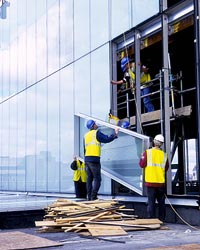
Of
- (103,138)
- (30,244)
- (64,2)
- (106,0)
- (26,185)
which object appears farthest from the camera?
(26,185)

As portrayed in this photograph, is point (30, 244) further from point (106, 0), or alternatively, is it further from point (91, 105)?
point (106, 0)

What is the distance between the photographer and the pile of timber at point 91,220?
362 inches

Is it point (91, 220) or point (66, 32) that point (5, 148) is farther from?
point (91, 220)

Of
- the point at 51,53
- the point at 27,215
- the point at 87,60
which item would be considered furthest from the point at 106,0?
the point at 27,215

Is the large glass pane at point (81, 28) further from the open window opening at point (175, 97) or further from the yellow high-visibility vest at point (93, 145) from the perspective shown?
the yellow high-visibility vest at point (93, 145)

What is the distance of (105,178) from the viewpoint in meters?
13.8

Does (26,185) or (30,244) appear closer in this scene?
(30,244)

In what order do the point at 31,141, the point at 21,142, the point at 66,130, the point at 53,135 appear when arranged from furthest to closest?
1. the point at 21,142
2. the point at 31,141
3. the point at 53,135
4. the point at 66,130

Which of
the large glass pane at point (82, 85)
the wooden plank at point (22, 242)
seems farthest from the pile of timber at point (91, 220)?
the large glass pane at point (82, 85)

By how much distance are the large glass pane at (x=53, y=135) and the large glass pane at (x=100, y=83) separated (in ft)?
10.3

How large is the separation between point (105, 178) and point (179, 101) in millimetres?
3361

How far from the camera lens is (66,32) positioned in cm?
1733

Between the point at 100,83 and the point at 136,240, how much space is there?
723 cm

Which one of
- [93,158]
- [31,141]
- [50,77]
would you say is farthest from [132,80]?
[31,141]
